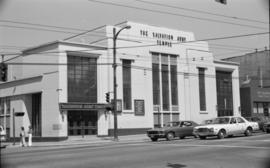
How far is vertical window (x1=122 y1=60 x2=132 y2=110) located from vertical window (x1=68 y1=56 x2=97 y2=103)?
376 centimetres

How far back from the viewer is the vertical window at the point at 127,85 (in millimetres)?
42250

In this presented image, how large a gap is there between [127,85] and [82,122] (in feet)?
22.8

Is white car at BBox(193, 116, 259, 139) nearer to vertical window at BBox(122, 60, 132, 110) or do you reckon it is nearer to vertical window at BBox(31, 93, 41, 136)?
vertical window at BBox(122, 60, 132, 110)

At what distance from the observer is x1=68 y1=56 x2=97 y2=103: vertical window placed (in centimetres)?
3806

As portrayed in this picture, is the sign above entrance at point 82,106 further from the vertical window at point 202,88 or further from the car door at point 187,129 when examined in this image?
the vertical window at point 202,88

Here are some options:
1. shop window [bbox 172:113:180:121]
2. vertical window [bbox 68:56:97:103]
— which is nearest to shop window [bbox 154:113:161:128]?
shop window [bbox 172:113:180:121]

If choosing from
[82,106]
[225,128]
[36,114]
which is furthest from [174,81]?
[225,128]

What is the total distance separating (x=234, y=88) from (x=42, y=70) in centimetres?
2912

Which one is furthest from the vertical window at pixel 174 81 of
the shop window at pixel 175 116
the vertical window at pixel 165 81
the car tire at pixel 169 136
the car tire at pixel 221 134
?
the car tire at pixel 221 134

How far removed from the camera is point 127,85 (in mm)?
42719

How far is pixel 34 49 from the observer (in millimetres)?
→ 40250

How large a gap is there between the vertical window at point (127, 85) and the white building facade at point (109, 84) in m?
0.11

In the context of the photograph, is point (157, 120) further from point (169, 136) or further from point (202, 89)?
point (169, 136)

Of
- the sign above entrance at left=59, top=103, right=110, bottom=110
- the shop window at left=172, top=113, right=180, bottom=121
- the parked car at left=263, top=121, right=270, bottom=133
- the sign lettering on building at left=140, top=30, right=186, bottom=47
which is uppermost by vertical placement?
the sign lettering on building at left=140, top=30, right=186, bottom=47
